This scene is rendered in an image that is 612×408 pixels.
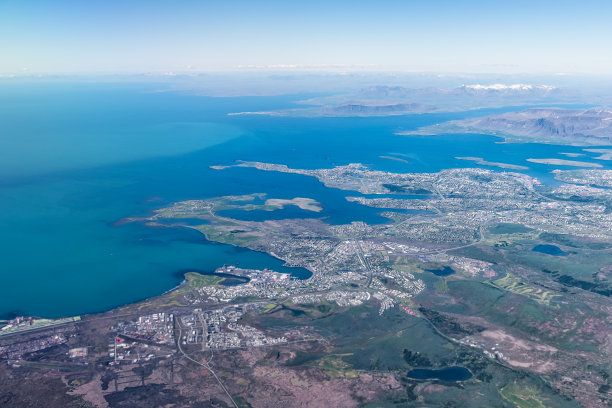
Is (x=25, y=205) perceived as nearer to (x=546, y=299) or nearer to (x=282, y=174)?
(x=282, y=174)

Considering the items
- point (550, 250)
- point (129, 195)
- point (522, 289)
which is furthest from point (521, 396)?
point (129, 195)

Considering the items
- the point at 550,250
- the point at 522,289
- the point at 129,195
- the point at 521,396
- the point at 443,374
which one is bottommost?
the point at 521,396

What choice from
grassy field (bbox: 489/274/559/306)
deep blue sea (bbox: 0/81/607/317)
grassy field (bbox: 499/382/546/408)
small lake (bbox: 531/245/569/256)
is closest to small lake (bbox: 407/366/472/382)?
grassy field (bbox: 499/382/546/408)

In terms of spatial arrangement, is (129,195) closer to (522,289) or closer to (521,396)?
(522,289)

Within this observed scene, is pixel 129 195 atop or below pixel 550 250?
atop

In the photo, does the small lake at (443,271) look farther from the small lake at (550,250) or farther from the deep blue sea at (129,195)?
the deep blue sea at (129,195)

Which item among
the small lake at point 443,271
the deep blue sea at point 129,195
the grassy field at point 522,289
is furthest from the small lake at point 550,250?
the deep blue sea at point 129,195
